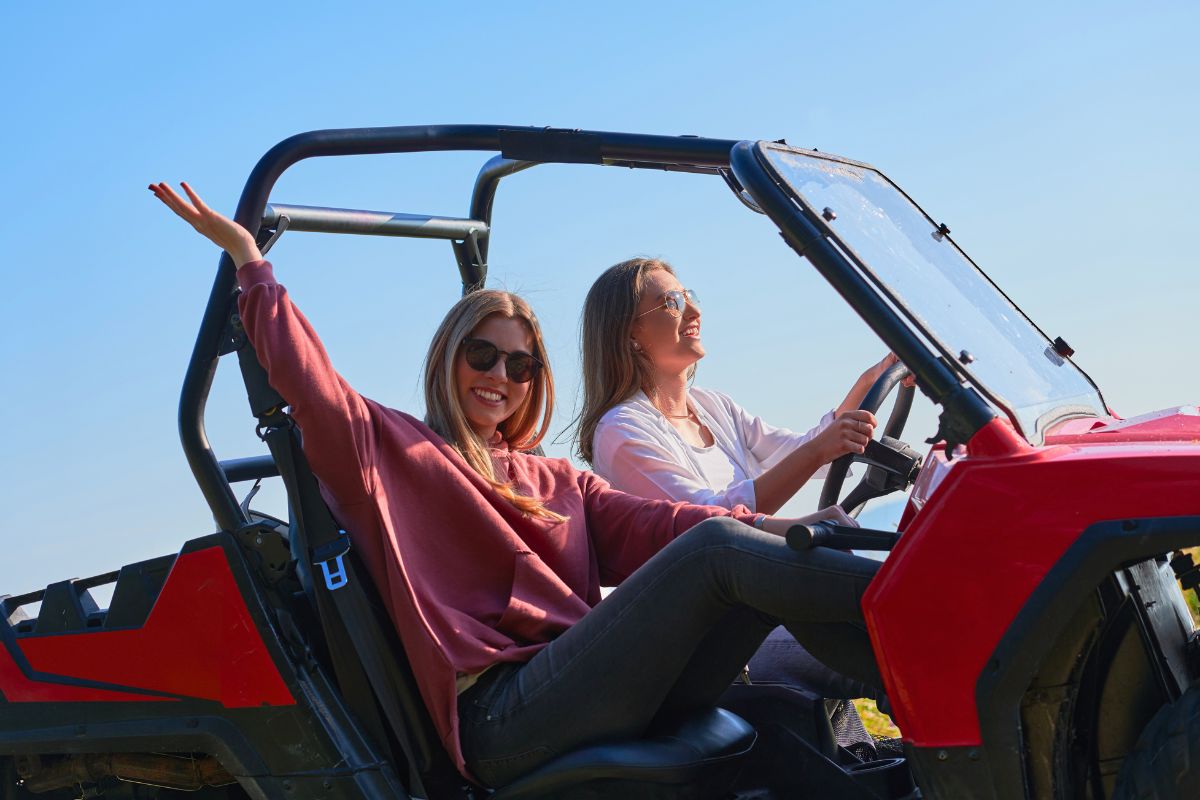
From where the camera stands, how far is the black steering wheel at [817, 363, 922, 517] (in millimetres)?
3076

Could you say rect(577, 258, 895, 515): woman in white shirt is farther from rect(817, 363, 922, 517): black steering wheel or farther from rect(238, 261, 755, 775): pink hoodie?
rect(238, 261, 755, 775): pink hoodie

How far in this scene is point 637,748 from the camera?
238 cm

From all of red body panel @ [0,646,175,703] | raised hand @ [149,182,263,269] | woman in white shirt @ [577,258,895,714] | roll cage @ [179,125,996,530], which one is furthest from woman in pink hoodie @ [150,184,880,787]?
red body panel @ [0,646,175,703]

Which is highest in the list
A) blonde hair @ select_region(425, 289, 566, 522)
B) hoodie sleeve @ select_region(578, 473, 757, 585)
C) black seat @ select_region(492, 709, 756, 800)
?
blonde hair @ select_region(425, 289, 566, 522)

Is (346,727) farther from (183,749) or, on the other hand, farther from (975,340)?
(975,340)

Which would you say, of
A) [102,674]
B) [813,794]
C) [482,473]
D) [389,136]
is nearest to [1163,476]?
[813,794]

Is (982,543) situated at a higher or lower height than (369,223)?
lower

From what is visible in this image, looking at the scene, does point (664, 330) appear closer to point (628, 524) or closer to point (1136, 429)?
point (628, 524)

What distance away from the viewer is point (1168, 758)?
6.00ft

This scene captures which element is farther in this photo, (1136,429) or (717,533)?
(717,533)

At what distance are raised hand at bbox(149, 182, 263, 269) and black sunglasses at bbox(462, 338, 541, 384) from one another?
0.57 m

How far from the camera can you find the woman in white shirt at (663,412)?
340cm

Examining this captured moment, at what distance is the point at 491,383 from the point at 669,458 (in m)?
0.68

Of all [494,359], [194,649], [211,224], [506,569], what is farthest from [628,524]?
[211,224]
